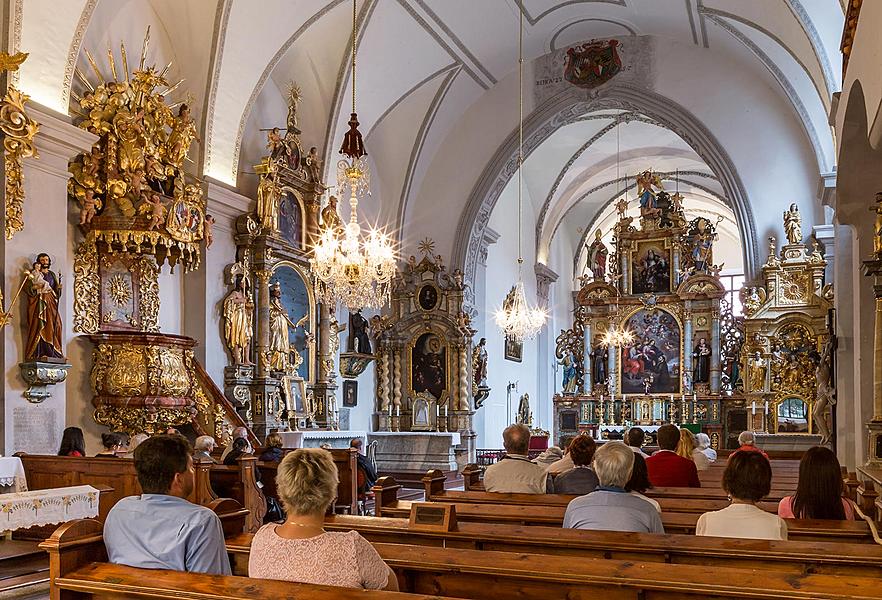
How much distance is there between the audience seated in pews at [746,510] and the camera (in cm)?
388

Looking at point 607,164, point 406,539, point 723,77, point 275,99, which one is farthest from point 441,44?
point 406,539

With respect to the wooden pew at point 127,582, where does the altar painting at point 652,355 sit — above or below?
above

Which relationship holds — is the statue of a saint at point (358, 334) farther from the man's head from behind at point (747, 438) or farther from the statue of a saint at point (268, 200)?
the man's head from behind at point (747, 438)

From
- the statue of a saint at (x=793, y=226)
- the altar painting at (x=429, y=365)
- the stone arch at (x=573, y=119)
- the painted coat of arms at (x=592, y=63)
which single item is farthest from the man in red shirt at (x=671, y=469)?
the painted coat of arms at (x=592, y=63)

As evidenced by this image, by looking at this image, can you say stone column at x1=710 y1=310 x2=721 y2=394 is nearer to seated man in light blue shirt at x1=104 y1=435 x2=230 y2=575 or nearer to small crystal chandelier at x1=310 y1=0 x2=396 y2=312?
small crystal chandelier at x1=310 y1=0 x2=396 y2=312

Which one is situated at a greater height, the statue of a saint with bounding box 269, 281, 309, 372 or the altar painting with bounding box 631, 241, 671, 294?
the altar painting with bounding box 631, 241, 671, 294

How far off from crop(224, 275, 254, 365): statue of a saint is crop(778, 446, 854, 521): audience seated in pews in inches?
347

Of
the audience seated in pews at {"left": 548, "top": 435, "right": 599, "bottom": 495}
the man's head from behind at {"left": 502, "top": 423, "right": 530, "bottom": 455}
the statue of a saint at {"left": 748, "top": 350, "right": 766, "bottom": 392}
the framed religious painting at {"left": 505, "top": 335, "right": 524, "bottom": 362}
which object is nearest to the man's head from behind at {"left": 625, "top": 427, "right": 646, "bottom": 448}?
the audience seated in pews at {"left": 548, "top": 435, "right": 599, "bottom": 495}

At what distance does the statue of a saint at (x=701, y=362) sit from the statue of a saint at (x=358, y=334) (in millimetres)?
9260

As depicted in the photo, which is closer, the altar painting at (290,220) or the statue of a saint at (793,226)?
the altar painting at (290,220)

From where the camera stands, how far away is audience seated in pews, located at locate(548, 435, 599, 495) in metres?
6.27

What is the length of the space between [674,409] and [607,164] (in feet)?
22.4

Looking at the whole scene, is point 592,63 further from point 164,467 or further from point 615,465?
point 164,467

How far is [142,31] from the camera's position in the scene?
11.3 metres
